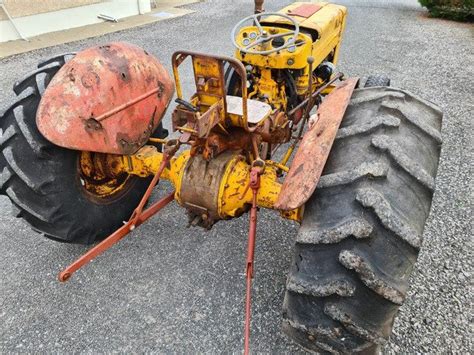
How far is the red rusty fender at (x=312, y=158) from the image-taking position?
5.04ft

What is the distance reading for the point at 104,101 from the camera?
196 centimetres

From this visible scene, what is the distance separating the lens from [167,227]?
106 inches

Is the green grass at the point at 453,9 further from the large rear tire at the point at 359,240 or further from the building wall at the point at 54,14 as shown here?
the large rear tire at the point at 359,240

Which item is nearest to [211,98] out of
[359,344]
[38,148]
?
[38,148]

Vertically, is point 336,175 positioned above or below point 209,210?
above

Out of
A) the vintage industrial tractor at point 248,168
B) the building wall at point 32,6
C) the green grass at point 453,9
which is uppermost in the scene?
the vintage industrial tractor at point 248,168

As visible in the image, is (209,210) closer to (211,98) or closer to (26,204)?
(211,98)

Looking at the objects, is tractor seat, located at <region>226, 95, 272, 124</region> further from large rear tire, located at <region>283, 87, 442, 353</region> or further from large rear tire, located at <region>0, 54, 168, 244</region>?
large rear tire, located at <region>0, 54, 168, 244</region>

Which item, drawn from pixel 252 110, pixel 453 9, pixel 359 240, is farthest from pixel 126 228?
pixel 453 9

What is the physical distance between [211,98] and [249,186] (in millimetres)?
461

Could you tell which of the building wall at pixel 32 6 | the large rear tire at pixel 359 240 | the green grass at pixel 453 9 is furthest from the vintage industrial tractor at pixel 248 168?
the green grass at pixel 453 9

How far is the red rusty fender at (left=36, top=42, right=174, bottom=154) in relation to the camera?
186 cm

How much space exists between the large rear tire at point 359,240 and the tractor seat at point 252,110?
508 millimetres

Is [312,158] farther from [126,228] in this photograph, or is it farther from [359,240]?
[126,228]
